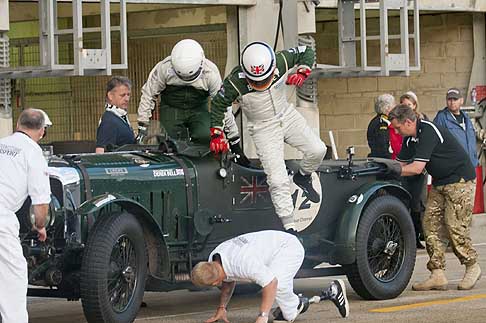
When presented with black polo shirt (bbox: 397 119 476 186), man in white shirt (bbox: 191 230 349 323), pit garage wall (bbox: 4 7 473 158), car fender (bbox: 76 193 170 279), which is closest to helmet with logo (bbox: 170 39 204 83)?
car fender (bbox: 76 193 170 279)

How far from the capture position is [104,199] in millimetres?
9625

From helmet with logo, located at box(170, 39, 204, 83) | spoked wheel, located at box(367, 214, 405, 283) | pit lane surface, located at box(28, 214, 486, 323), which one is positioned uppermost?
helmet with logo, located at box(170, 39, 204, 83)

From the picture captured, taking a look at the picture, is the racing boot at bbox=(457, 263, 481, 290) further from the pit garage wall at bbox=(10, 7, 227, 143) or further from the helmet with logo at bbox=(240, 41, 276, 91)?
the pit garage wall at bbox=(10, 7, 227, 143)

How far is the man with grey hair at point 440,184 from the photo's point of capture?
39.0 feet

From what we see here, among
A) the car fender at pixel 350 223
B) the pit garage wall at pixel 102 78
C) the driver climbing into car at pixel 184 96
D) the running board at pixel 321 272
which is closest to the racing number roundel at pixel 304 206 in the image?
the car fender at pixel 350 223

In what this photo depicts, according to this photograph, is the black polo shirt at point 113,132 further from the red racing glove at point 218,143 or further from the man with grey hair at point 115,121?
the red racing glove at point 218,143

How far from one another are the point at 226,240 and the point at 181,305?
5.01ft

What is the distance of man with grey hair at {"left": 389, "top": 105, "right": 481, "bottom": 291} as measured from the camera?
11.9 metres

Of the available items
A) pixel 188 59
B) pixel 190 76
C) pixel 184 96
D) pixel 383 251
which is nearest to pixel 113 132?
pixel 184 96

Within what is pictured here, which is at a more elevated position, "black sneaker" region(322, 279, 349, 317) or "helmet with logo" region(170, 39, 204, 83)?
"helmet with logo" region(170, 39, 204, 83)

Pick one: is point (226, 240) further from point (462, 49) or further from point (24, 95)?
point (462, 49)

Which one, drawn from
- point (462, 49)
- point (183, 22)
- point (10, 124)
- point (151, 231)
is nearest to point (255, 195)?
point (151, 231)

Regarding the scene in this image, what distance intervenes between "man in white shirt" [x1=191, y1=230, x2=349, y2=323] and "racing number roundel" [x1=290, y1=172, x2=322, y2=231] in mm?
1077

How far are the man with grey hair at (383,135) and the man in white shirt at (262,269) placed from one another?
19.0 ft
